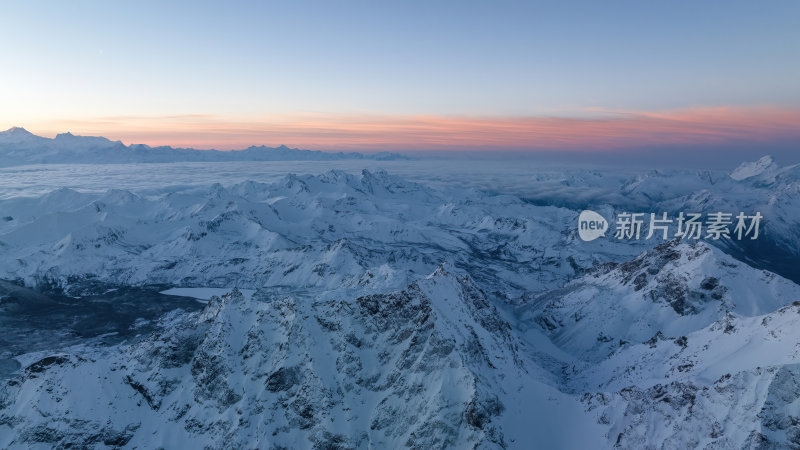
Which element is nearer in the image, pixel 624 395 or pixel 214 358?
pixel 624 395

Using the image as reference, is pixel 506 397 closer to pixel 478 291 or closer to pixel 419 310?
pixel 419 310

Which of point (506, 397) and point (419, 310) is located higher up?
point (419, 310)

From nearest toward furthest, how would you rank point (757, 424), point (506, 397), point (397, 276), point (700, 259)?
point (757, 424) → point (506, 397) → point (397, 276) → point (700, 259)

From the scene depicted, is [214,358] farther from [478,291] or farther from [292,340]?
[478,291]

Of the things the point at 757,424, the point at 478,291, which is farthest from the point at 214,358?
the point at 757,424

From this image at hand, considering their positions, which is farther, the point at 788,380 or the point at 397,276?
the point at 397,276

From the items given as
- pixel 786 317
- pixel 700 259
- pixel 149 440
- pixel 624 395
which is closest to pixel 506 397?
pixel 624 395

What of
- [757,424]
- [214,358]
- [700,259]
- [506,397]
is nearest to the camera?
[757,424]

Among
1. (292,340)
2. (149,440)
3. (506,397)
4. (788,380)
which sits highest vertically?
(788,380)

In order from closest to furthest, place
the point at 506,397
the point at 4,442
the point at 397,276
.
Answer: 1. the point at 4,442
2. the point at 506,397
3. the point at 397,276
